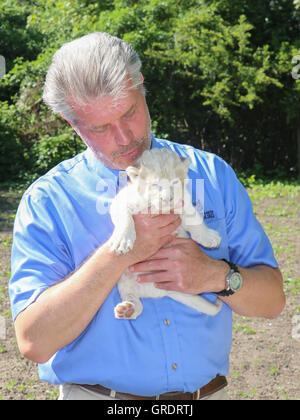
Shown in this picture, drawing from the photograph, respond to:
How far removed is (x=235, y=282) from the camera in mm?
2492

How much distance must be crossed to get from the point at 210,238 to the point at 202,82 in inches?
477

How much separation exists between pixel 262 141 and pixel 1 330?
10730 millimetres

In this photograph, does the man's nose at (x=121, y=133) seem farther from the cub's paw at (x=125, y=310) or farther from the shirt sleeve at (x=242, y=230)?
the cub's paw at (x=125, y=310)

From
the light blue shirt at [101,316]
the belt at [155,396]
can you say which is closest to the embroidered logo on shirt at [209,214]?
the light blue shirt at [101,316]

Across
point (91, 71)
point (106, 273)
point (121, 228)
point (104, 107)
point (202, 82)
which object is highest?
point (91, 71)

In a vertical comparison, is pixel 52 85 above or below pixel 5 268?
above

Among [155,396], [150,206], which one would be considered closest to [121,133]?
[150,206]

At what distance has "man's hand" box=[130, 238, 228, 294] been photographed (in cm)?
238

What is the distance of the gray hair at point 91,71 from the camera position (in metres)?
2.42

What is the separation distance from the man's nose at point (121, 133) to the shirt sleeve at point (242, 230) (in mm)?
592

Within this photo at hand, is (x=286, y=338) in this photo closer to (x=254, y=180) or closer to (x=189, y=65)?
(x=254, y=180)

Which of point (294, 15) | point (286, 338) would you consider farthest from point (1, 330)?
point (294, 15)

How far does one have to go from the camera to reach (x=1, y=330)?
596 centimetres

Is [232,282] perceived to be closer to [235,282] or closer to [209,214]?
[235,282]
